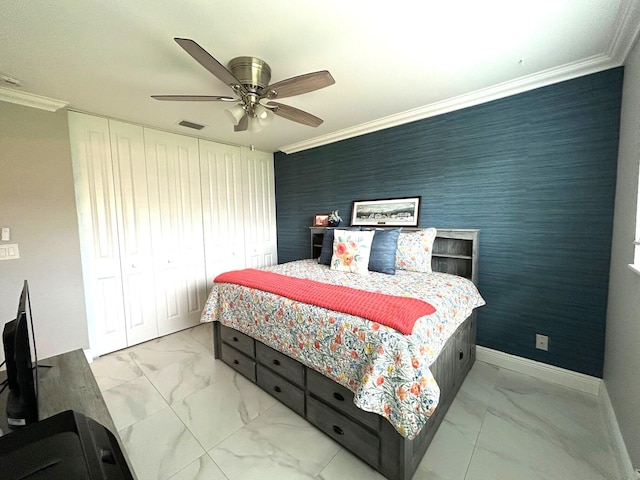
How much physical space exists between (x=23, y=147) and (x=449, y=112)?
3658 millimetres

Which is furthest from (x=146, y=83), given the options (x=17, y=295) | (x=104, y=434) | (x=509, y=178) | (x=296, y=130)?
(x=509, y=178)

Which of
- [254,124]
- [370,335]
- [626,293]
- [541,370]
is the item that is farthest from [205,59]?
[541,370]

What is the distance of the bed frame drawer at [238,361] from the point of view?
7.06ft

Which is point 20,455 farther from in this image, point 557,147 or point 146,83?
point 557,147

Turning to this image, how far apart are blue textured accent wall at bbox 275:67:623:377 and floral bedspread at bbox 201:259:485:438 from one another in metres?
0.44

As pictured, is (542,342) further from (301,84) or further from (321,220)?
(301,84)

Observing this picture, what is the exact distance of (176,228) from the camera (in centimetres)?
317

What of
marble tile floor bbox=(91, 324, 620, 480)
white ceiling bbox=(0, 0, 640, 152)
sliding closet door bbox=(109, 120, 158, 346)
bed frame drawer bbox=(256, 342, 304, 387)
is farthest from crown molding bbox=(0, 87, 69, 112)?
bed frame drawer bbox=(256, 342, 304, 387)

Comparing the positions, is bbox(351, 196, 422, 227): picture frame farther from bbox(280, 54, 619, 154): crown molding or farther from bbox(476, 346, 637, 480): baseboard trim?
bbox(476, 346, 637, 480): baseboard trim

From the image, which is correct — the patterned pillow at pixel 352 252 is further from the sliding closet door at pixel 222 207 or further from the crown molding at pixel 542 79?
the sliding closet door at pixel 222 207

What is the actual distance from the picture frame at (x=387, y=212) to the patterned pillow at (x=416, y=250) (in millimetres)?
314

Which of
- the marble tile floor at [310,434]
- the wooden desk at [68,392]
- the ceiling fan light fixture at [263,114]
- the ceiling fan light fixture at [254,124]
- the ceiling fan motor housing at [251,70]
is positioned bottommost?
the marble tile floor at [310,434]

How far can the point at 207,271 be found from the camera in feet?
11.4

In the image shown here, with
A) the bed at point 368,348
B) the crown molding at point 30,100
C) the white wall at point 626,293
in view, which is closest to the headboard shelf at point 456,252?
the bed at point 368,348
